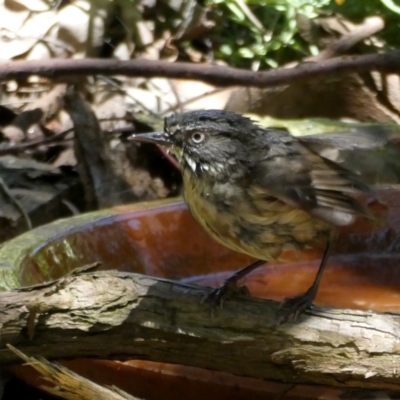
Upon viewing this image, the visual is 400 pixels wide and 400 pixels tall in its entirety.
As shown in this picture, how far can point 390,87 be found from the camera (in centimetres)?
628

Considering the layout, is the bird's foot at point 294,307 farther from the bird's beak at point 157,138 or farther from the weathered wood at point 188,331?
the bird's beak at point 157,138

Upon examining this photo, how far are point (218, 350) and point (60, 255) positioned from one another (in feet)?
3.76

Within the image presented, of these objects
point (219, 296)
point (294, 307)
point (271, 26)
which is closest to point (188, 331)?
point (219, 296)

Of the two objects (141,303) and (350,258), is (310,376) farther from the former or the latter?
(350,258)

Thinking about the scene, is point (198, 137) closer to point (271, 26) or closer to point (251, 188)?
point (251, 188)

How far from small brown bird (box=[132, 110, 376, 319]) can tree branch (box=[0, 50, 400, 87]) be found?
1749 millimetres

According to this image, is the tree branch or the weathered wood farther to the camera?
the tree branch

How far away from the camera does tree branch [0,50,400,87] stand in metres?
4.71

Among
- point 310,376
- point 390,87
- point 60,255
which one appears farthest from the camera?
point 390,87

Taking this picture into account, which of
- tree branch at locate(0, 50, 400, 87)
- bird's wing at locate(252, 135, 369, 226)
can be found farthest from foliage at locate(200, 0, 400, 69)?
bird's wing at locate(252, 135, 369, 226)

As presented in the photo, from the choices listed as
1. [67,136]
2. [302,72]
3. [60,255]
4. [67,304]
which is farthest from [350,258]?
[67,136]

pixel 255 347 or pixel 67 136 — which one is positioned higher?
pixel 255 347

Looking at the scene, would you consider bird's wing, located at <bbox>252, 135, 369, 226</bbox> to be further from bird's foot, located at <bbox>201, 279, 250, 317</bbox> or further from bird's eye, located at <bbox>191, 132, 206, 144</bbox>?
bird's foot, located at <bbox>201, 279, 250, 317</bbox>

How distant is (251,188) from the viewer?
2.82 metres
